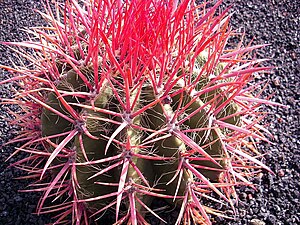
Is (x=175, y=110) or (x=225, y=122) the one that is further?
(x=225, y=122)

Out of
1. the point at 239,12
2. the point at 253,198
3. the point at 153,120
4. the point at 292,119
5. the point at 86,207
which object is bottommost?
the point at 86,207

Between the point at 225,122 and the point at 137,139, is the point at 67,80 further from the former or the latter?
the point at 225,122

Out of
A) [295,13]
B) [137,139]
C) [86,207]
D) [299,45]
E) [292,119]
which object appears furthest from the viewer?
[295,13]

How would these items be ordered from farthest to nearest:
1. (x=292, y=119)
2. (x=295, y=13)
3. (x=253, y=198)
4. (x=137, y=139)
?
1. (x=295, y=13)
2. (x=292, y=119)
3. (x=253, y=198)
4. (x=137, y=139)

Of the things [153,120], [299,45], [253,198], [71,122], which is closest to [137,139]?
[153,120]

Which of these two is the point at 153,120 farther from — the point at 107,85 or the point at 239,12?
the point at 239,12

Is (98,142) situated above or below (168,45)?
below

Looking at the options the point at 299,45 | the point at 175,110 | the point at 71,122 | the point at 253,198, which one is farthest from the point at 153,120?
the point at 299,45
